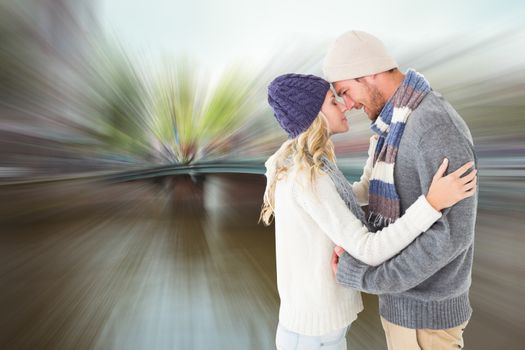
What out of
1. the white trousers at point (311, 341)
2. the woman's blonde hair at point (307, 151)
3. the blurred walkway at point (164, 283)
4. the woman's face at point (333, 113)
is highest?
the woman's face at point (333, 113)

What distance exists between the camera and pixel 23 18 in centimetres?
644

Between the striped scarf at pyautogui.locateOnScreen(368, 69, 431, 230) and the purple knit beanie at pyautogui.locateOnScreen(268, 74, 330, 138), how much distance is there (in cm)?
16

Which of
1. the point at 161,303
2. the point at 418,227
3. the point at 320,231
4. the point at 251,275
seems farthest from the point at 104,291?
the point at 418,227

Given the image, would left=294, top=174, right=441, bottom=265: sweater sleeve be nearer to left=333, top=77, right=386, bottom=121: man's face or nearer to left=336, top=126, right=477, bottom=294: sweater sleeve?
left=336, top=126, right=477, bottom=294: sweater sleeve

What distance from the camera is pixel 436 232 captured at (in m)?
1.02

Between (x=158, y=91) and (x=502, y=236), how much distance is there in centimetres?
532

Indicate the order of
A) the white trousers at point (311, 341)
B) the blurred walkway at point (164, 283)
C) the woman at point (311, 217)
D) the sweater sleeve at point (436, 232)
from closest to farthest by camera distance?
the sweater sleeve at point (436, 232) < the woman at point (311, 217) < the white trousers at point (311, 341) < the blurred walkway at point (164, 283)

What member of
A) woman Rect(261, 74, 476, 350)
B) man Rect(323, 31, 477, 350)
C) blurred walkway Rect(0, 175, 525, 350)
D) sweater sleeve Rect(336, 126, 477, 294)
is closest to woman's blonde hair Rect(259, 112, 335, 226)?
woman Rect(261, 74, 476, 350)

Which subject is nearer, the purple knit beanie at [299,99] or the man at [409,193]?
the man at [409,193]

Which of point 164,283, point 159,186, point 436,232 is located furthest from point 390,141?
point 159,186

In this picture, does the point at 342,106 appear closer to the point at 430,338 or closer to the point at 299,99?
the point at 299,99

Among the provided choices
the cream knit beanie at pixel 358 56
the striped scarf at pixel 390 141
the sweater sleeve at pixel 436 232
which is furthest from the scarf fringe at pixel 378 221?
the cream knit beanie at pixel 358 56

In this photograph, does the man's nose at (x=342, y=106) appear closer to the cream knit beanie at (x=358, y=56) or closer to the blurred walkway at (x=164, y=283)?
the cream knit beanie at (x=358, y=56)

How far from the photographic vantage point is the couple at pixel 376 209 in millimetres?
1021
